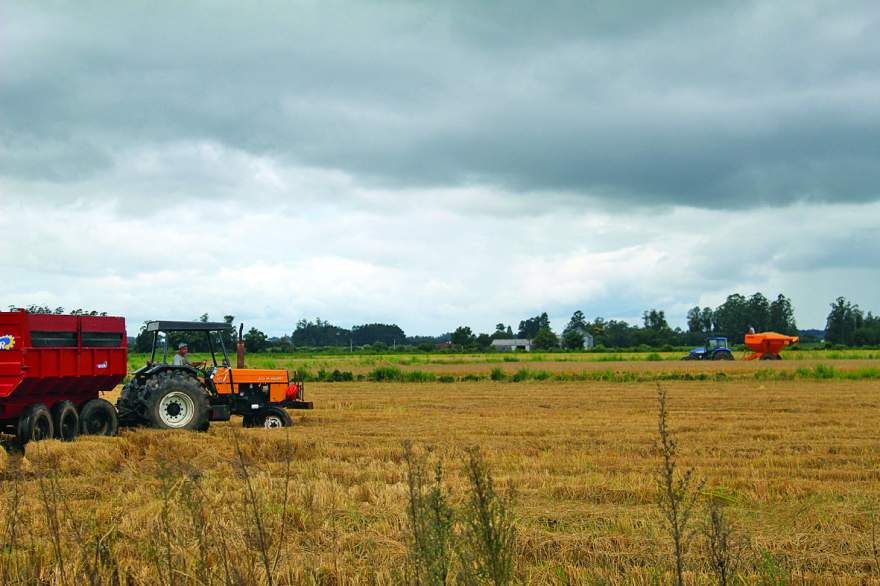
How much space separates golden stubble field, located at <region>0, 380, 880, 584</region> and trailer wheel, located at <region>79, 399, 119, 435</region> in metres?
1.05

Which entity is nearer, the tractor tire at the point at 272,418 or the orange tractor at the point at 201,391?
the orange tractor at the point at 201,391

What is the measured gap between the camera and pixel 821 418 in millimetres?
18094

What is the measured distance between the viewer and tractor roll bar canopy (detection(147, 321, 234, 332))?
52.3 feet

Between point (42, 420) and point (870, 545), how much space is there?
39.5 ft

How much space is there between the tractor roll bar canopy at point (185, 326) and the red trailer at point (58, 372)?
0.73 metres

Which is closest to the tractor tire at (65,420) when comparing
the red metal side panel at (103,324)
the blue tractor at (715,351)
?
the red metal side panel at (103,324)

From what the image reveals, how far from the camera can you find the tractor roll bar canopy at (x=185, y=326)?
16.0 metres

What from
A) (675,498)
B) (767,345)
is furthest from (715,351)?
(675,498)

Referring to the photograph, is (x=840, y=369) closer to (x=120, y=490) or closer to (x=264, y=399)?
(x=264, y=399)

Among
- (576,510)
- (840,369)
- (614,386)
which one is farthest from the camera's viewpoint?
(840,369)

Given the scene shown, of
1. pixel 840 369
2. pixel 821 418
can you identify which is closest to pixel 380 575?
pixel 821 418

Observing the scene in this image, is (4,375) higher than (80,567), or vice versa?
(4,375)

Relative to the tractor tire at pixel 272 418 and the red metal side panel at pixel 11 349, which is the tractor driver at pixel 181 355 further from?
the red metal side panel at pixel 11 349

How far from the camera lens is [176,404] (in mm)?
15750
